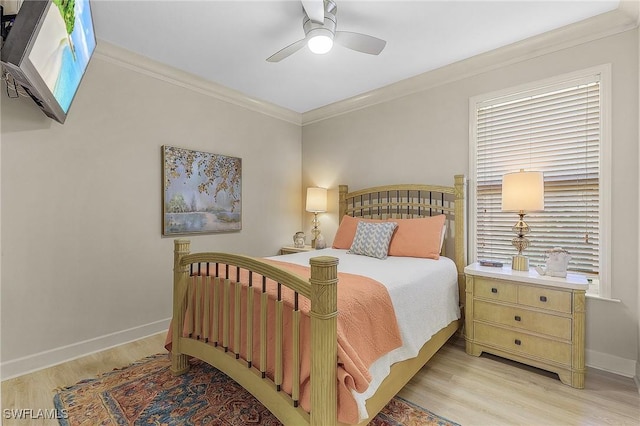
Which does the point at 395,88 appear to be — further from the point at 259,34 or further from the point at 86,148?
the point at 86,148

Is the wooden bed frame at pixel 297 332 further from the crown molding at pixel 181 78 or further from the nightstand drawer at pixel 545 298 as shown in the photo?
the crown molding at pixel 181 78

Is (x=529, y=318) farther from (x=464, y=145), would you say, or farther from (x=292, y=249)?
(x=292, y=249)

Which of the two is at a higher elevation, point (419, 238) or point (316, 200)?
point (316, 200)

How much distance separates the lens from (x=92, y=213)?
8.50 ft

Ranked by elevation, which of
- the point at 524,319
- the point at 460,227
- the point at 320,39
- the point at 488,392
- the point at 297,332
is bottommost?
the point at 488,392

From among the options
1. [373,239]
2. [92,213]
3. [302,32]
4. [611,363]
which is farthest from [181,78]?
[611,363]

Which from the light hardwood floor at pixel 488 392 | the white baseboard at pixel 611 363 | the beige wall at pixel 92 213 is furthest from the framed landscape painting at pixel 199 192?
the white baseboard at pixel 611 363

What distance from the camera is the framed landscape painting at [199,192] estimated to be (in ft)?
10.1

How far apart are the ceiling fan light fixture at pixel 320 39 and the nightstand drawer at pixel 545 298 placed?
230 cm

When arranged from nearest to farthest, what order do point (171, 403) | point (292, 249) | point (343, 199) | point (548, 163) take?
point (171, 403)
point (548, 163)
point (343, 199)
point (292, 249)

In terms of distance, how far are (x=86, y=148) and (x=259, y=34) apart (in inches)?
68.2

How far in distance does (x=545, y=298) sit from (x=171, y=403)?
263 centimetres

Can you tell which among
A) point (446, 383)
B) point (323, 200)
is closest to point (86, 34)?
point (323, 200)

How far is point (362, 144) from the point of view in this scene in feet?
12.7
